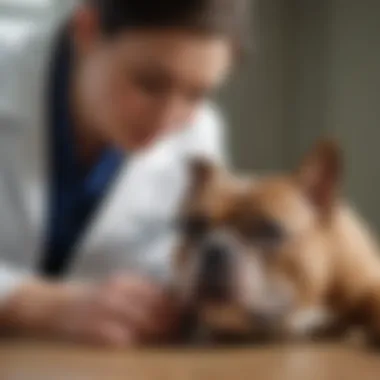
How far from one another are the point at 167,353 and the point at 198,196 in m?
0.18

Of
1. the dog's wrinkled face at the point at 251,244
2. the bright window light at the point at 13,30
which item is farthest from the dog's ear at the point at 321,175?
the bright window light at the point at 13,30

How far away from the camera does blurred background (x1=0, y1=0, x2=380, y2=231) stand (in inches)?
45.3

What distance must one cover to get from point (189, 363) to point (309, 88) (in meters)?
0.46

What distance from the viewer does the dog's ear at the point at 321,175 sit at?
0.96 meters

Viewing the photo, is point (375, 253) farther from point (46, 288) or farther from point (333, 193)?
point (46, 288)

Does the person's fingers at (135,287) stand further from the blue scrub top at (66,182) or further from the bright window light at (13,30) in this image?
the bright window light at (13,30)

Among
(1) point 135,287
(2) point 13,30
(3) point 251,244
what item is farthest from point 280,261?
(2) point 13,30

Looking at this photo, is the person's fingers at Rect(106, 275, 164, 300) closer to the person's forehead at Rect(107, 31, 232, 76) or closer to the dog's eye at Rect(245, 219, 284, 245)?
the dog's eye at Rect(245, 219, 284, 245)

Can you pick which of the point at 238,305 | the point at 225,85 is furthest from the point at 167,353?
the point at 225,85

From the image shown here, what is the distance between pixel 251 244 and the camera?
0.97 meters

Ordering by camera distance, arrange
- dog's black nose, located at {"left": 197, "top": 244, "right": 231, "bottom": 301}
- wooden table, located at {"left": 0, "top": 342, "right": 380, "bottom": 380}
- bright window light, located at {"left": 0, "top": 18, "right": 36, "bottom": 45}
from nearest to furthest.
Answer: wooden table, located at {"left": 0, "top": 342, "right": 380, "bottom": 380} < dog's black nose, located at {"left": 197, "top": 244, "right": 231, "bottom": 301} < bright window light, located at {"left": 0, "top": 18, "right": 36, "bottom": 45}

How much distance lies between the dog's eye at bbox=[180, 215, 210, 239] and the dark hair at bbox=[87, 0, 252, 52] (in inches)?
7.2

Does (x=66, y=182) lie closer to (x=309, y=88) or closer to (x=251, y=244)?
(x=251, y=244)

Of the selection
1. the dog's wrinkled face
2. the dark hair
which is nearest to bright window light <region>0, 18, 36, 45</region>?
the dark hair
